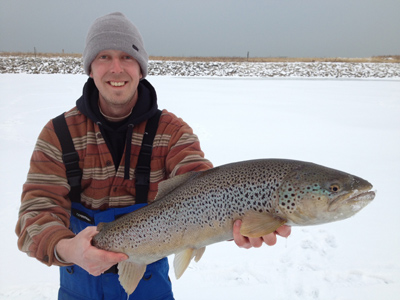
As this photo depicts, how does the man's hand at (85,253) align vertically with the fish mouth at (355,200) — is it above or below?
below

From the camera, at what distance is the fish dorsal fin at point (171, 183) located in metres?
2.08

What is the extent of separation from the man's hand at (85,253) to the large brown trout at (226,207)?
0.29 ft

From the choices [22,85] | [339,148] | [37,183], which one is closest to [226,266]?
[37,183]

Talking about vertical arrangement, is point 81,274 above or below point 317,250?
above

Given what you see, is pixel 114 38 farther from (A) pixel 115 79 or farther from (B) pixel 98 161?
(B) pixel 98 161

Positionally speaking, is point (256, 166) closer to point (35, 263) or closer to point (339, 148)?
point (35, 263)

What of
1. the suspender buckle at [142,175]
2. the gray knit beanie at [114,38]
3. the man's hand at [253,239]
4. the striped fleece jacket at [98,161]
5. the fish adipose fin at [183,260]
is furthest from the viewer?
the gray knit beanie at [114,38]

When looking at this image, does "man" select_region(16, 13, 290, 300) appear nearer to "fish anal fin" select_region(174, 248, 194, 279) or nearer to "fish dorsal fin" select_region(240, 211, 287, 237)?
"fish anal fin" select_region(174, 248, 194, 279)

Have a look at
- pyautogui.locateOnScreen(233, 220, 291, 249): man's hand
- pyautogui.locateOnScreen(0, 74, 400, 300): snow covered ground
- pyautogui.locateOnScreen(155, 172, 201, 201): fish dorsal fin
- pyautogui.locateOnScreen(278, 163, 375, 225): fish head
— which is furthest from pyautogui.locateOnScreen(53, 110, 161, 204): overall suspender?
pyautogui.locateOnScreen(0, 74, 400, 300): snow covered ground

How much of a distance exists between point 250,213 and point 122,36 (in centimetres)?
163

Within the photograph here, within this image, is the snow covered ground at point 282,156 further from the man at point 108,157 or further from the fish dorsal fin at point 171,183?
the fish dorsal fin at point 171,183

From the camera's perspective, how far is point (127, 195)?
2318mm

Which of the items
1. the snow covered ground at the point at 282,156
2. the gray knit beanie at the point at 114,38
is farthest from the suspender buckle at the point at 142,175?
the snow covered ground at the point at 282,156

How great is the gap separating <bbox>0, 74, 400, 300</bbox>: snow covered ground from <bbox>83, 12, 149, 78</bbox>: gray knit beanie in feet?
7.73
